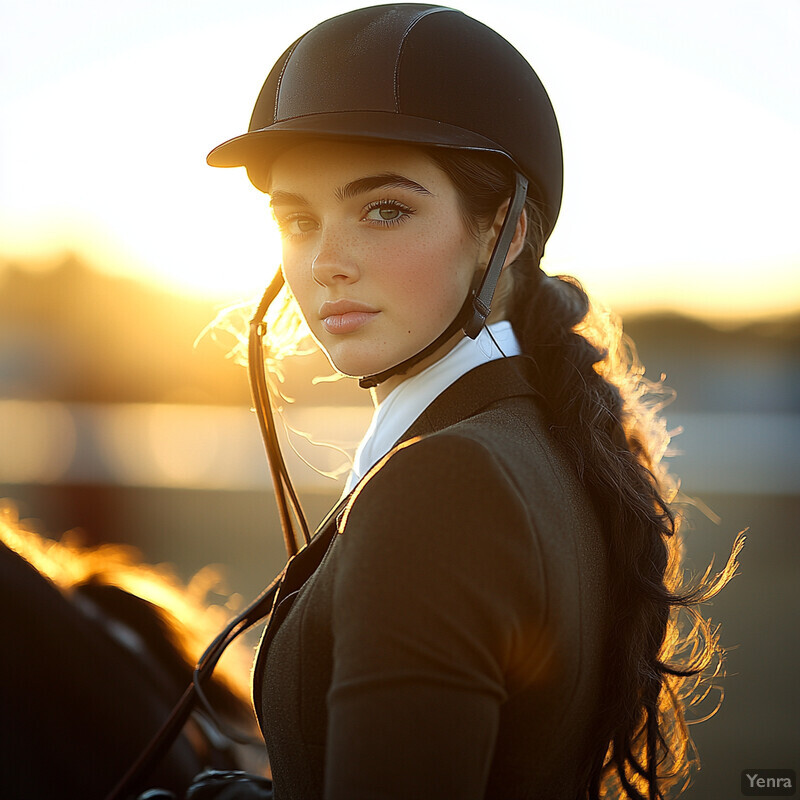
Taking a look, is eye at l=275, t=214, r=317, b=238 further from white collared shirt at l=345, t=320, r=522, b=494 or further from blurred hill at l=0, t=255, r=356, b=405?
blurred hill at l=0, t=255, r=356, b=405

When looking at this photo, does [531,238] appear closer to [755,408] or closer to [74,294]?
[755,408]

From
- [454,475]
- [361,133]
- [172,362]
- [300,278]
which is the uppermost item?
[172,362]

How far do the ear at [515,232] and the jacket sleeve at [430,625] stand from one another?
68cm

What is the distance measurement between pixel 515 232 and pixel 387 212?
1.14ft

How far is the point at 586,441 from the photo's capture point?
148 centimetres

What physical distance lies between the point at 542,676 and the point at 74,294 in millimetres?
43545

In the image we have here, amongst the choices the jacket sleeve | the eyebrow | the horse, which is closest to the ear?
the eyebrow

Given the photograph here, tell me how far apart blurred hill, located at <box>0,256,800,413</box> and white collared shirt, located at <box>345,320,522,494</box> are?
1972 cm

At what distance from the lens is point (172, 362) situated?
27594mm

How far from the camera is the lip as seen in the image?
A: 156cm

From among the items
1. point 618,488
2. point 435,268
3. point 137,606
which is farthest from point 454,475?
point 137,606

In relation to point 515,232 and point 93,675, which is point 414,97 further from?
point 93,675

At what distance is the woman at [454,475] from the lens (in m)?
1.06

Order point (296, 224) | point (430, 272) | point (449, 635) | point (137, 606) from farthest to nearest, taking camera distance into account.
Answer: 1. point (137, 606)
2. point (296, 224)
3. point (430, 272)
4. point (449, 635)
